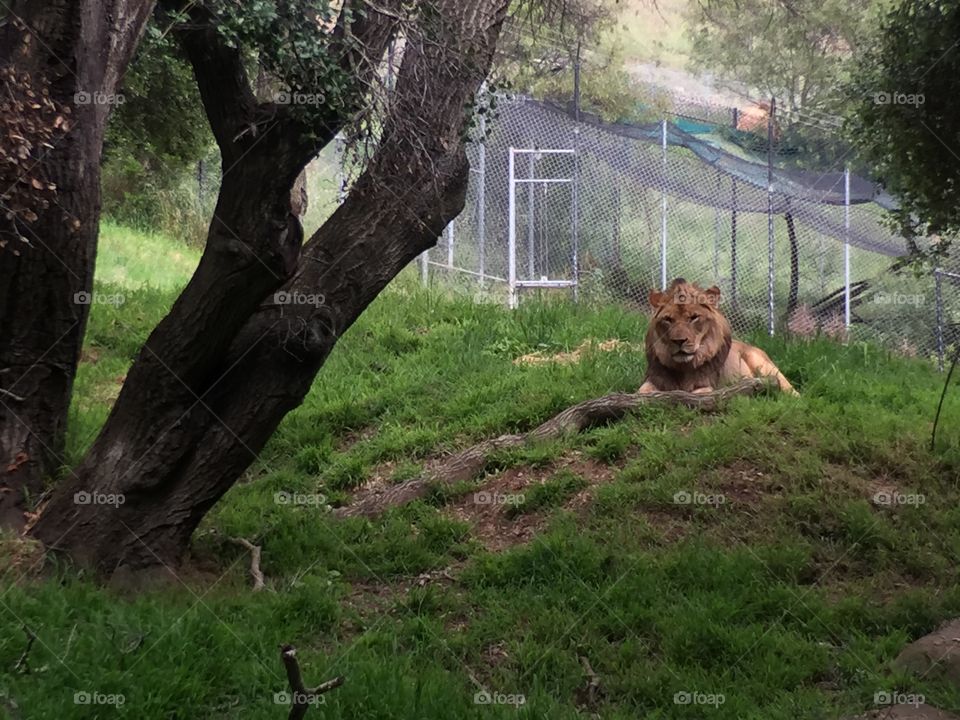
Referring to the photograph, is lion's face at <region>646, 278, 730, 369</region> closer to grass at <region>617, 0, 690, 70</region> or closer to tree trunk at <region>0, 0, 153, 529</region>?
tree trunk at <region>0, 0, 153, 529</region>

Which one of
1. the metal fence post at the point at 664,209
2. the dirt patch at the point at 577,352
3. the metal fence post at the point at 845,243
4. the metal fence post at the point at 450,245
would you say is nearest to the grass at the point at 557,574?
the dirt patch at the point at 577,352

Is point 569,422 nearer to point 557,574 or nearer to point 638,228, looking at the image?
point 557,574

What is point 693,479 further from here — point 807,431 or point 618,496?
point 807,431

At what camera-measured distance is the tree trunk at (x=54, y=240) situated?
20.4 feet

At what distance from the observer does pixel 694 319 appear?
9.02m

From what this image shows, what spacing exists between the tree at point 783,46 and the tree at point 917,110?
457 inches

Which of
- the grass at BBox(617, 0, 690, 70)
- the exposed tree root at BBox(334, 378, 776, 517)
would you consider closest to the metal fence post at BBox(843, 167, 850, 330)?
the exposed tree root at BBox(334, 378, 776, 517)

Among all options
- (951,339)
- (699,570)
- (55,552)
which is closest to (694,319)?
(699,570)

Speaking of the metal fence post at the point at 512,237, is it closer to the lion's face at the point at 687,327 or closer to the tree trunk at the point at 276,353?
the lion's face at the point at 687,327

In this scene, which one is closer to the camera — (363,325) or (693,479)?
(693,479)

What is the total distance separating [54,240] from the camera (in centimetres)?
664

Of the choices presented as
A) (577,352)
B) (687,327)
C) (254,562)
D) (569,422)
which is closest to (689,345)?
(687,327)

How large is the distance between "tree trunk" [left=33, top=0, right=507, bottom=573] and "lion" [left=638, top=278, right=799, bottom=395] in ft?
9.89

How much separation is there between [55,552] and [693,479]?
437cm
